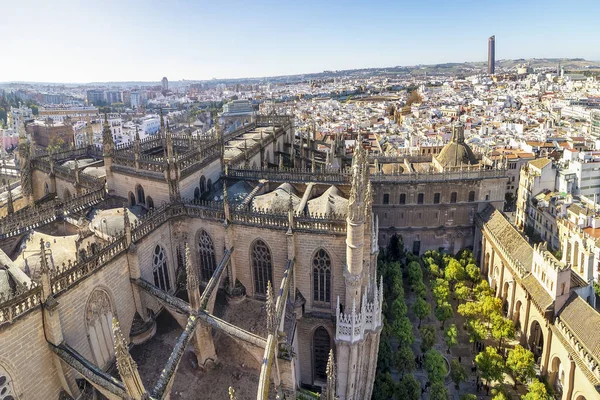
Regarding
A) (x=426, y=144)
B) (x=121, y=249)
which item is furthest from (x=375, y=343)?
(x=426, y=144)

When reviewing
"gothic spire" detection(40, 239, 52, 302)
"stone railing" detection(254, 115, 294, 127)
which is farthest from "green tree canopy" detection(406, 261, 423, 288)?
"gothic spire" detection(40, 239, 52, 302)

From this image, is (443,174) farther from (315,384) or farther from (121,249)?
(121,249)

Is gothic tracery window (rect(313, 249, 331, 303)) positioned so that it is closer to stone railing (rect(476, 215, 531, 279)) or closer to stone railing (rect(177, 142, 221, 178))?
stone railing (rect(177, 142, 221, 178))

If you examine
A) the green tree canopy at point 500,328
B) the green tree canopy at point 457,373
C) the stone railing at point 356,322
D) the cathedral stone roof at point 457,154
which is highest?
the cathedral stone roof at point 457,154

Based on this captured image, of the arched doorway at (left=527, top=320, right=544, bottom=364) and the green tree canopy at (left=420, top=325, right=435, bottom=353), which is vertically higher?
the green tree canopy at (left=420, top=325, right=435, bottom=353)

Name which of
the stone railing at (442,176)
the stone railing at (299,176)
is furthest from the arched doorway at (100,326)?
the stone railing at (442,176)

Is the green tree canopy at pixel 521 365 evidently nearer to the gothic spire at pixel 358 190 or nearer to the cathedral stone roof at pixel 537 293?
the cathedral stone roof at pixel 537 293
